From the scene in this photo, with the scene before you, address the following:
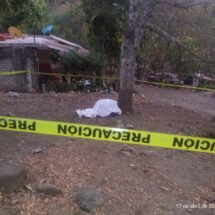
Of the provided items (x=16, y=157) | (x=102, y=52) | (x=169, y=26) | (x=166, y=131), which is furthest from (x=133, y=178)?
(x=102, y=52)

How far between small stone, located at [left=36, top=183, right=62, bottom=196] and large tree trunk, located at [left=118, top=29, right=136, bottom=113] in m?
3.56

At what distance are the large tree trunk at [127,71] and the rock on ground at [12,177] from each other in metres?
3.49

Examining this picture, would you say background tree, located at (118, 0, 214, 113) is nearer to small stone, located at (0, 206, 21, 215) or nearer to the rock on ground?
the rock on ground

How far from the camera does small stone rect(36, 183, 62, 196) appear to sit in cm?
406

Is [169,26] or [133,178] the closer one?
[133,178]

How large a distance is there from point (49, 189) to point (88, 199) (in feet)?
1.53

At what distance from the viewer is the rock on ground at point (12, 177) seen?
4020mm

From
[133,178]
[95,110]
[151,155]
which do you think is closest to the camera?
[133,178]

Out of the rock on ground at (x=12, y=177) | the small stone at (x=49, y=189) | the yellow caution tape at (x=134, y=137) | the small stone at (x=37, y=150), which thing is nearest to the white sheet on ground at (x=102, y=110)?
the small stone at (x=37, y=150)

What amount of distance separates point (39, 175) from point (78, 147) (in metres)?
1.13

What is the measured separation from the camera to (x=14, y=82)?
40.2 ft

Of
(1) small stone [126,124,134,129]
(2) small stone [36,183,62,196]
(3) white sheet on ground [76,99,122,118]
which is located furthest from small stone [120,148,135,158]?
(3) white sheet on ground [76,99,122,118]

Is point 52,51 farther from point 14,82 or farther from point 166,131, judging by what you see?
point 166,131

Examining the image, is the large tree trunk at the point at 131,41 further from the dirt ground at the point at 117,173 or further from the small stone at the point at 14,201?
the small stone at the point at 14,201
